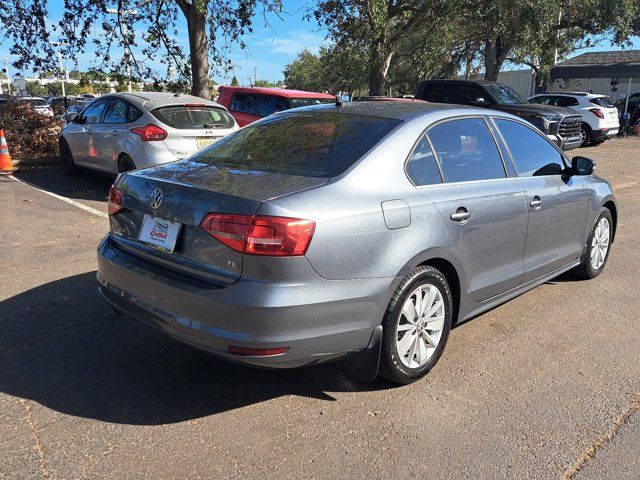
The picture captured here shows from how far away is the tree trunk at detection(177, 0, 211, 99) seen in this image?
1206 centimetres

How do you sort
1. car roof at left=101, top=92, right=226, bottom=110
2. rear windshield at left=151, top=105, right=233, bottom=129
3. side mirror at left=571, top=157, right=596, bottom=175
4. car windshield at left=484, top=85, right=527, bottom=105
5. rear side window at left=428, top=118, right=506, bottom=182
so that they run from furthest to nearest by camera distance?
car windshield at left=484, top=85, right=527, bottom=105 < car roof at left=101, top=92, right=226, bottom=110 < rear windshield at left=151, top=105, right=233, bottom=129 < side mirror at left=571, top=157, right=596, bottom=175 < rear side window at left=428, top=118, right=506, bottom=182

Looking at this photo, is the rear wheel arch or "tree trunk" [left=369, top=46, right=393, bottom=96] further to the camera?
"tree trunk" [left=369, top=46, right=393, bottom=96]

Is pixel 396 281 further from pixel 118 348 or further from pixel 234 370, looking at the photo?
pixel 118 348

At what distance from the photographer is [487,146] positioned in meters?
4.16

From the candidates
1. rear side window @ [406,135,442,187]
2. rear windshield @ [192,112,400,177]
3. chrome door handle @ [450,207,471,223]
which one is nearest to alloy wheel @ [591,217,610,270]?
chrome door handle @ [450,207,471,223]

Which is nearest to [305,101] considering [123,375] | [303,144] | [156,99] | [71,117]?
[156,99]

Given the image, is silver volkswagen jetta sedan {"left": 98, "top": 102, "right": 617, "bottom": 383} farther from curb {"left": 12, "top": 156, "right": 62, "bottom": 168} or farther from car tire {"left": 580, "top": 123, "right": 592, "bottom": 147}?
car tire {"left": 580, "top": 123, "right": 592, "bottom": 147}

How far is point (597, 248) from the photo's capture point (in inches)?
216

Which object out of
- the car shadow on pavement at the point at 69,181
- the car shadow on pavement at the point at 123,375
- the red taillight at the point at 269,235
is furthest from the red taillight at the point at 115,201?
the car shadow on pavement at the point at 69,181

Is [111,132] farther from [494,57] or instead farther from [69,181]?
[494,57]

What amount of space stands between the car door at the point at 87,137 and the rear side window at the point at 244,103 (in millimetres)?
3288

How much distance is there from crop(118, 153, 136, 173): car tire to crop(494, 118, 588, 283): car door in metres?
5.70

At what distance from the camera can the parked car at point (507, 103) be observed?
13.7 metres

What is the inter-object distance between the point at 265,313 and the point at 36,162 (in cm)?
1035
